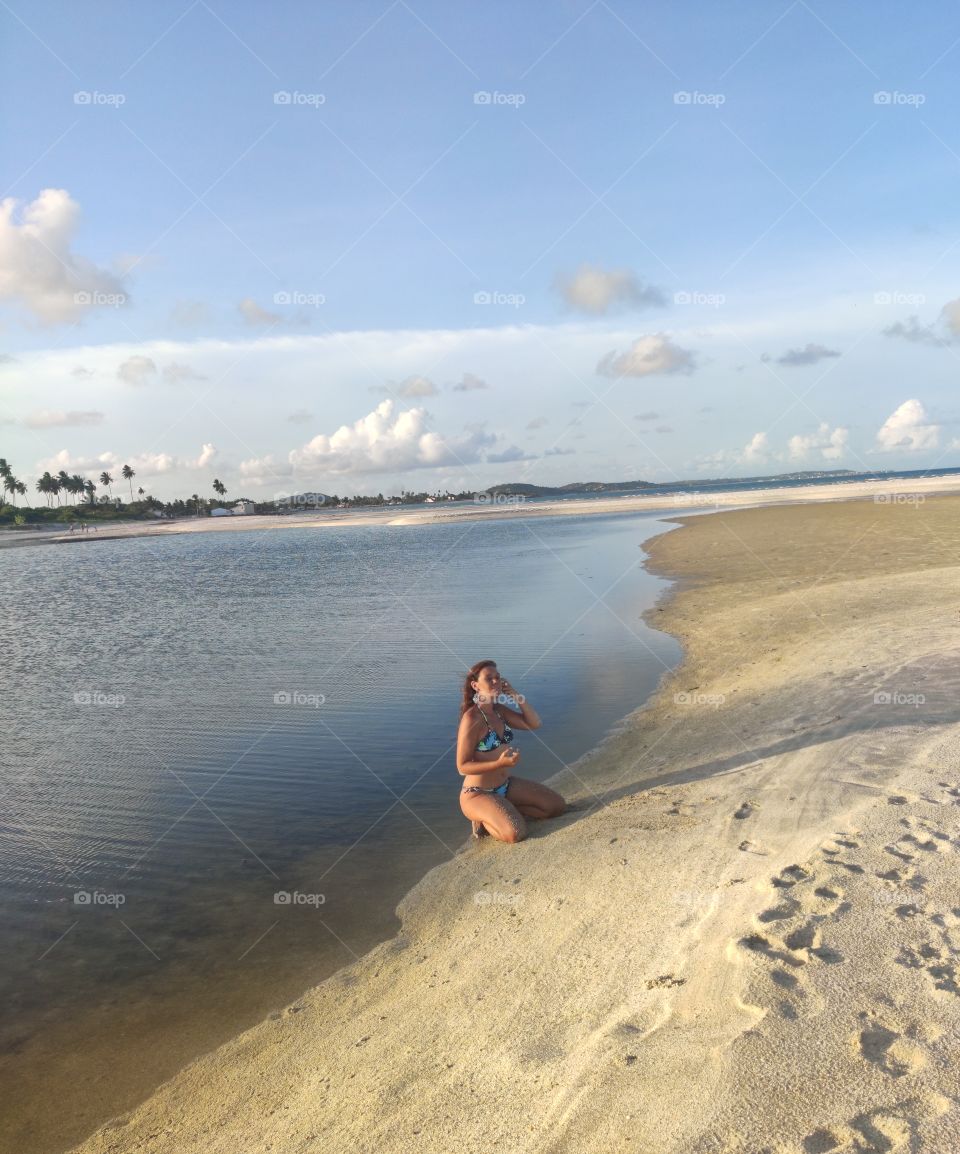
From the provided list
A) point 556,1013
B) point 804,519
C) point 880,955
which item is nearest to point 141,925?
point 556,1013

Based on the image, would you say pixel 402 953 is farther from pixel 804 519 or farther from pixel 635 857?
pixel 804 519

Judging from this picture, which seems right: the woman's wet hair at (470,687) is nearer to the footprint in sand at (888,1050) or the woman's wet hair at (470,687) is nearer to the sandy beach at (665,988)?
A: the sandy beach at (665,988)

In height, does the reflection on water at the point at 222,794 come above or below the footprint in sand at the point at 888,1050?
below

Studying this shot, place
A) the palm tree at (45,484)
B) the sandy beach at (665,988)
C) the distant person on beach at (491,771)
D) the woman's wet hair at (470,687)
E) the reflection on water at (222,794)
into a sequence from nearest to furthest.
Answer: the sandy beach at (665,988) → the reflection on water at (222,794) → the distant person on beach at (491,771) → the woman's wet hair at (470,687) → the palm tree at (45,484)

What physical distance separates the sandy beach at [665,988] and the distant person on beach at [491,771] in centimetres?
23

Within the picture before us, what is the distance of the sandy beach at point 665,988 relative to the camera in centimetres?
382

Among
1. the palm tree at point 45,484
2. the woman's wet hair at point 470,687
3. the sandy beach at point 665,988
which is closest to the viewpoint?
the sandy beach at point 665,988

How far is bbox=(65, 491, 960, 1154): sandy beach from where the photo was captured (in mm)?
3816

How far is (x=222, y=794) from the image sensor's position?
991 cm

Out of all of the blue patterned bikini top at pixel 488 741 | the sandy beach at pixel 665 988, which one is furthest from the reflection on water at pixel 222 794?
the blue patterned bikini top at pixel 488 741

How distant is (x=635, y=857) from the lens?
699cm

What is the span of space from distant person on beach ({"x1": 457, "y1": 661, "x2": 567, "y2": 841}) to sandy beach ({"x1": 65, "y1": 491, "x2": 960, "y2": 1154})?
229 millimetres

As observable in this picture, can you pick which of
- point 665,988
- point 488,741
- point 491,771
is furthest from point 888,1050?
point 488,741

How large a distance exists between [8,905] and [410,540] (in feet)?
180
